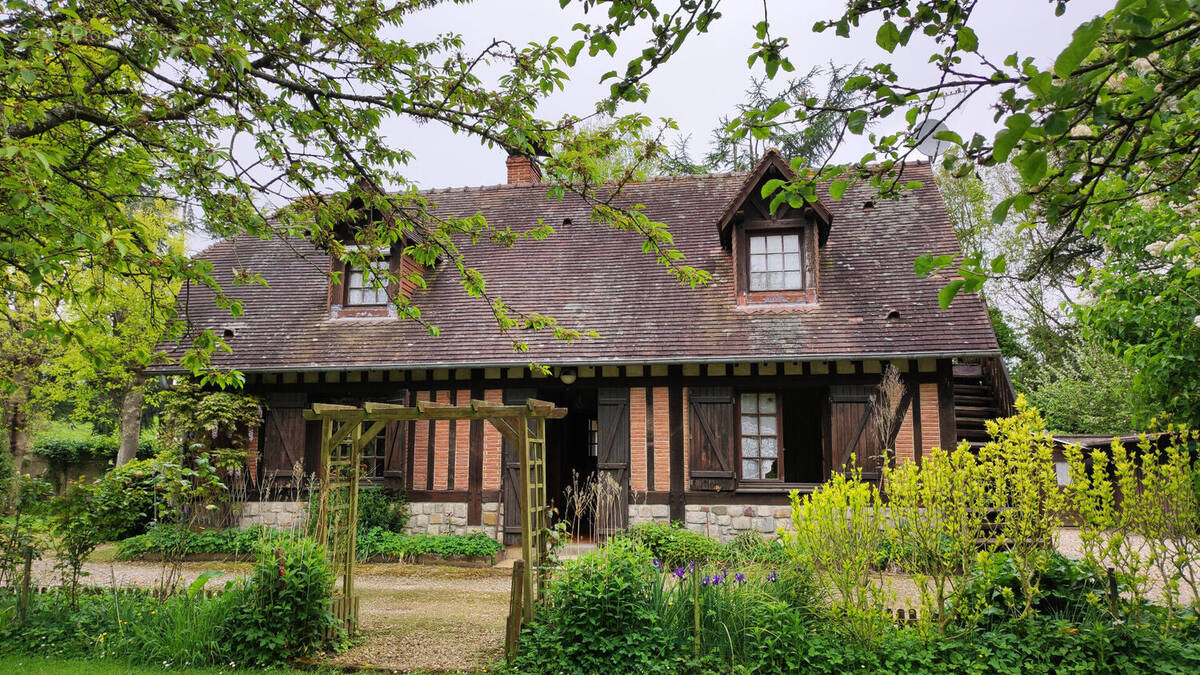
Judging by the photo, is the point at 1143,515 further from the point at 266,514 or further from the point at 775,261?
the point at 266,514

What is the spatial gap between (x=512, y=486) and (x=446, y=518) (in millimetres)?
1083

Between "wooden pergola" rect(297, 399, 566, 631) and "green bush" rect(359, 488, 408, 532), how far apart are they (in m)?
3.98

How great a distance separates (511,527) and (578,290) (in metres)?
3.93

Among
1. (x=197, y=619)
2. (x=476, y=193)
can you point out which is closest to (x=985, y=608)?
(x=197, y=619)

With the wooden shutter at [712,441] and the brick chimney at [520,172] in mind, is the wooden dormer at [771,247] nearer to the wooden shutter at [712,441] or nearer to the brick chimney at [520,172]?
the wooden shutter at [712,441]

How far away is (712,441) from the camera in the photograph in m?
10.1

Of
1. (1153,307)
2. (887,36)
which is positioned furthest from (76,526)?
(1153,307)

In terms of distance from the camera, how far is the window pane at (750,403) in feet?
34.1

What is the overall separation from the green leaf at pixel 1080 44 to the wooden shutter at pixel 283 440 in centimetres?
1111

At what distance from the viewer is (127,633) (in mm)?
5676

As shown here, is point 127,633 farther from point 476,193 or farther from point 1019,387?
point 1019,387

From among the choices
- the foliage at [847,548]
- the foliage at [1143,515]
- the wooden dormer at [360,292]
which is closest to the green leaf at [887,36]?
the foliage at [847,548]

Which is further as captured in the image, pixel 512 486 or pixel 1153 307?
pixel 512 486

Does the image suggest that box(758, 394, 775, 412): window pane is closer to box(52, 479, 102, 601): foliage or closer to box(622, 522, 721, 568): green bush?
box(622, 522, 721, 568): green bush
